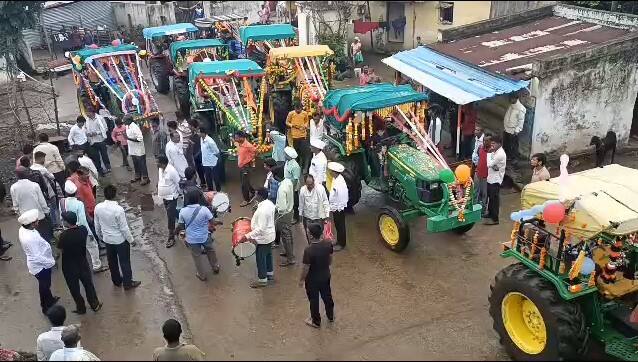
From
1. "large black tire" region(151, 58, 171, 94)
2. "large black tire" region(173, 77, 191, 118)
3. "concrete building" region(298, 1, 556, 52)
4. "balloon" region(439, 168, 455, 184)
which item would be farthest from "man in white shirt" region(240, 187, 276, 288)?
"concrete building" region(298, 1, 556, 52)

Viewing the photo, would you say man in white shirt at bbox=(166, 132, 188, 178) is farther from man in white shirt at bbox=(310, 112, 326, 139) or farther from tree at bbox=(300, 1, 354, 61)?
tree at bbox=(300, 1, 354, 61)

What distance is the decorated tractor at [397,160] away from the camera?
823 centimetres

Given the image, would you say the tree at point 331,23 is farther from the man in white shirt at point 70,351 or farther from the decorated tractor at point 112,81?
the man in white shirt at point 70,351

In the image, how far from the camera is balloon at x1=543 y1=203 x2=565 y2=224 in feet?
18.4

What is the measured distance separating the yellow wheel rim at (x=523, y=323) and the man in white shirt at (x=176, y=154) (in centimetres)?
560

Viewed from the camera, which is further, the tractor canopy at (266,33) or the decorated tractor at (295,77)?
the tractor canopy at (266,33)

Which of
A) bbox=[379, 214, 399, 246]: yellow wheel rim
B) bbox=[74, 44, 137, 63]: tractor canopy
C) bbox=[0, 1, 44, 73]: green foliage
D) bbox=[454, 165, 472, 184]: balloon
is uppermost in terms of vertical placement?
bbox=[0, 1, 44, 73]: green foliage

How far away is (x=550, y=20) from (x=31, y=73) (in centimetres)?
1646

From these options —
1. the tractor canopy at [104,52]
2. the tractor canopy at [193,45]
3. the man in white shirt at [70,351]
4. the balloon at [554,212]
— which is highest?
the tractor canopy at [104,52]

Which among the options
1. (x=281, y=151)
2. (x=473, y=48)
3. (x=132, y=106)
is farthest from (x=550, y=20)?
(x=132, y=106)

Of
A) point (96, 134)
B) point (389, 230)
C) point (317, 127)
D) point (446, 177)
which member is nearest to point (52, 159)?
point (96, 134)

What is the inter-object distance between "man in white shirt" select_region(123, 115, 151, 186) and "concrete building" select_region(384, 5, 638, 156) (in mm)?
5617

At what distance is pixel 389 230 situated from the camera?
874 cm

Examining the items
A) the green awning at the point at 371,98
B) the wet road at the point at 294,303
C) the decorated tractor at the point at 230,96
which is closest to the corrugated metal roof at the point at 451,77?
the green awning at the point at 371,98
